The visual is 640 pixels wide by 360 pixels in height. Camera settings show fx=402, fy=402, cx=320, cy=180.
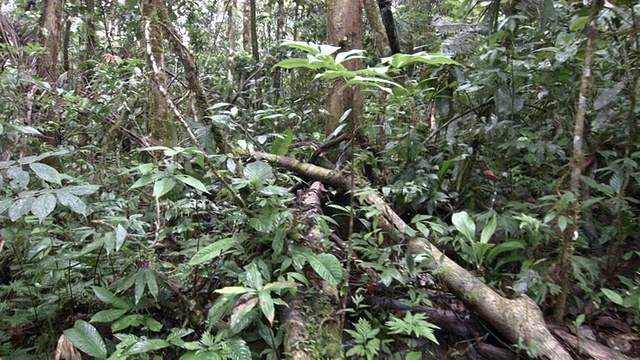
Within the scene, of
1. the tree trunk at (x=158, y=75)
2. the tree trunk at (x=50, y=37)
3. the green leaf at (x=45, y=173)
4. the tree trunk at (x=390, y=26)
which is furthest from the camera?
the tree trunk at (x=390, y=26)

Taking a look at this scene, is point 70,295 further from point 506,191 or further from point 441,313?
point 506,191

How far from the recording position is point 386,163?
329cm

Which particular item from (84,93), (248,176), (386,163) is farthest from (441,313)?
(84,93)

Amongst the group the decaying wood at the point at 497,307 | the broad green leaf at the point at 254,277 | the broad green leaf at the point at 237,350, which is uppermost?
the broad green leaf at the point at 254,277

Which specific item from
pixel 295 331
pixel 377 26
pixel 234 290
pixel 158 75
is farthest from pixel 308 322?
pixel 377 26

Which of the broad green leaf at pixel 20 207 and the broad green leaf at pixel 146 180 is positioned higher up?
the broad green leaf at pixel 146 180

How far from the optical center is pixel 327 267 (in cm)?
176

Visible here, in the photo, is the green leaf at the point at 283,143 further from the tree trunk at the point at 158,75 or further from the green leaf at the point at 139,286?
the green leaf at the point at 139,286

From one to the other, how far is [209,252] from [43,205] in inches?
25.4

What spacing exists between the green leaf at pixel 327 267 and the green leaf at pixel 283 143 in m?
0.99

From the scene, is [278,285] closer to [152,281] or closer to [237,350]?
[237,350]

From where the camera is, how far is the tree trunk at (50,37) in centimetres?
408

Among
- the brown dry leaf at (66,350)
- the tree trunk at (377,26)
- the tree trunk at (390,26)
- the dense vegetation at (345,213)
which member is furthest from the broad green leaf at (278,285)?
the tree trunk at (390,26)

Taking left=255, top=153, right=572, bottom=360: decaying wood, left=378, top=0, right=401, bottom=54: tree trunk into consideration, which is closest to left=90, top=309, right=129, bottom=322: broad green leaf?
left=255, top=153, right=572, bottom=360: decaying wood
